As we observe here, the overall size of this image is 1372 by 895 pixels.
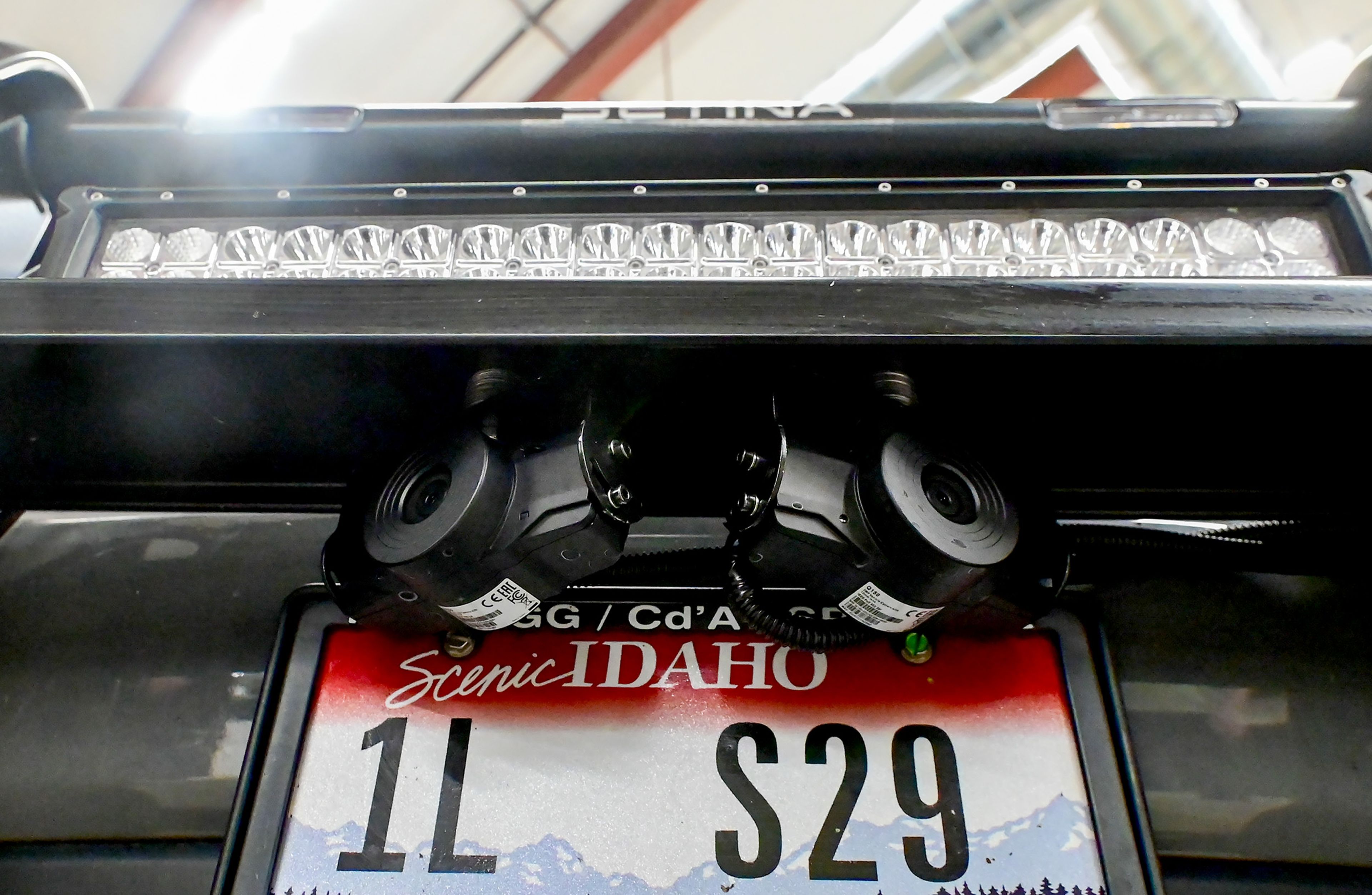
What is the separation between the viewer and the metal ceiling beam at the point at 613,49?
6.66 feet

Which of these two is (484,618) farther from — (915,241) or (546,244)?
(915,241)

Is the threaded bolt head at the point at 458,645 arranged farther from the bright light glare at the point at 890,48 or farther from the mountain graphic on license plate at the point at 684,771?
the bright light glare at the point at 890,48

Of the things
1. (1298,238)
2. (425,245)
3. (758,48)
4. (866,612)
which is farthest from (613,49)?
(866,612)

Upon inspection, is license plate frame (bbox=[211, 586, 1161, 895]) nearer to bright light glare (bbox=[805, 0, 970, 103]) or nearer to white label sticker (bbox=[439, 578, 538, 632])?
white label sticker (bbox=[439, 578, 538, 632])

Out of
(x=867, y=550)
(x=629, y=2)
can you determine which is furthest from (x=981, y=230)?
(x=629, y=2)

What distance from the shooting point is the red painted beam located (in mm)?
2109

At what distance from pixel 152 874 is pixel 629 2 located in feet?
6.25

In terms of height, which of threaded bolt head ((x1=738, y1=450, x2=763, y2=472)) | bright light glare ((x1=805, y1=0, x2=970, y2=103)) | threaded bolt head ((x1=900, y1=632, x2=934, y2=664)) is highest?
bright light glare ((x1=805, y1=0, x2=970, y2=103))

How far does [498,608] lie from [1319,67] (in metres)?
2.22

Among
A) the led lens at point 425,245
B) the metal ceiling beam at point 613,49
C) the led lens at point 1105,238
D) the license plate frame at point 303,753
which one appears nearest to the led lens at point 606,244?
the led lens at point 425,245

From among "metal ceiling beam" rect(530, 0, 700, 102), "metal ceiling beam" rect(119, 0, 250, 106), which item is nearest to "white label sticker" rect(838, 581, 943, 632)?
"metal ceiling beam" rect(530, 0, 700, 102)

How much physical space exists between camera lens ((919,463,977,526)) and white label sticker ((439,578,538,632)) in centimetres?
38

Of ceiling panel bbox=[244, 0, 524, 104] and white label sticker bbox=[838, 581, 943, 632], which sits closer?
white label sticker bbox=[838, 581, 943, 632]

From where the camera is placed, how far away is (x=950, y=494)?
818 mm
